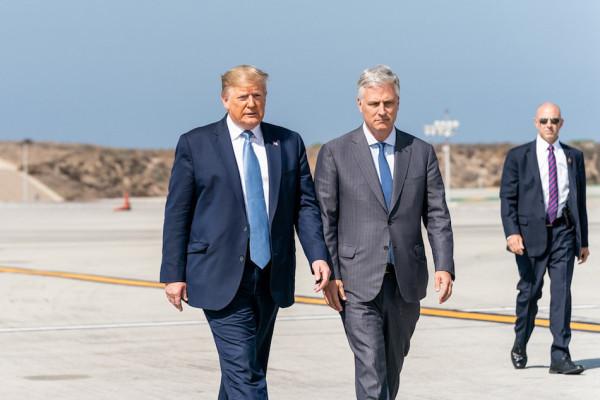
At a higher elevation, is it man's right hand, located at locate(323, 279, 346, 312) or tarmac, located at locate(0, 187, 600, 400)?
man's right hand, located at locate(323, 279, 346, 312)

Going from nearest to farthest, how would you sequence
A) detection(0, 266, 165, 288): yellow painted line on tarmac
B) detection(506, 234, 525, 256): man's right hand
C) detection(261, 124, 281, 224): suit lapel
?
detection(261, 124, 281, 224): suit lapel < detection(506, 234, 525, 256): man's right hand < detection(0, 266, 165, 288): yellow painted line on tarmac

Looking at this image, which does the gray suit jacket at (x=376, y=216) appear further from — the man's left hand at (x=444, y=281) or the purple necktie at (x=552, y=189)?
the purple necktie at (x=552, y=189)

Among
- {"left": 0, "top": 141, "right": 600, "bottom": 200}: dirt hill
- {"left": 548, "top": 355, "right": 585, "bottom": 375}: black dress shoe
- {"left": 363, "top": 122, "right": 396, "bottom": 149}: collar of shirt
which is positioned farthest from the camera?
{"left": 0, "top": 141, "right": 600, "bottom": 200}: dirt hill

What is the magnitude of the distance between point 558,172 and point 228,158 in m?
4.25

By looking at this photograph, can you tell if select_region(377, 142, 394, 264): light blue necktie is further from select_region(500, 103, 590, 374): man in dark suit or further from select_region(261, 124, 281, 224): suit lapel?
select_region(500, 103, 590, 374): man in dark suit

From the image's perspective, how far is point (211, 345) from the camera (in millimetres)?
12305

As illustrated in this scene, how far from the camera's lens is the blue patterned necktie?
708 cm

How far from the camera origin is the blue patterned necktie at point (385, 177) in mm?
7078

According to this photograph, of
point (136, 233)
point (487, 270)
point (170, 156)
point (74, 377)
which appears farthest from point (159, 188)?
point (74, 377)

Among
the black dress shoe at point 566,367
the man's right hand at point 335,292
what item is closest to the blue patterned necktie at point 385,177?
the man's right hand at point 335,292

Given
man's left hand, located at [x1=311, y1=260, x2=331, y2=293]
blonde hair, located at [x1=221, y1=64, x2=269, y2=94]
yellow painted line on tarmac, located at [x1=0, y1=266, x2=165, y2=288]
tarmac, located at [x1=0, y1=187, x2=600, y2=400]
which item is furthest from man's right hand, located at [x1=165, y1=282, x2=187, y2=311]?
yellow painted line on tarmac, located at [x1=0, y1=266, x2=165, y2=288]

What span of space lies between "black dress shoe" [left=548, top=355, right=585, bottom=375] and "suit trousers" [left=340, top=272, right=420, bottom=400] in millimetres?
3387

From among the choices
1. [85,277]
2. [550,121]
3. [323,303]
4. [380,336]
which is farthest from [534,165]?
[85,277]

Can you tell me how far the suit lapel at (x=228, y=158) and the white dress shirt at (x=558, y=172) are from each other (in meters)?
4.15
